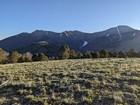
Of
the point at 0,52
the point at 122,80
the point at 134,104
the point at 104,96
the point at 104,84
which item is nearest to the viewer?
the point at 134,104

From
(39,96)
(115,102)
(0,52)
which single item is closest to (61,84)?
(39,96)

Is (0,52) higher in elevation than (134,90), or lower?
higher

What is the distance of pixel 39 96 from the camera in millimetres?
14383

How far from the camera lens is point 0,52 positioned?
57.8m

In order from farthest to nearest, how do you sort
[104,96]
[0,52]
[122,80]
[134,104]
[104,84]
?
[0,52] → [122,80] → [104,84] → [104,96] → [134,104]

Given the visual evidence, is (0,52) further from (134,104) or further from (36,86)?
(134,104)

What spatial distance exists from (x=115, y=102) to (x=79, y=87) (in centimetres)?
354

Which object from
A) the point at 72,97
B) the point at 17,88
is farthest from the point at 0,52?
the point at 72,97

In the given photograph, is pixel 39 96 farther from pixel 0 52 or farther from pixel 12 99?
pixel 0 52

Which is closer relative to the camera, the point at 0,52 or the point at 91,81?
the point at 91,81

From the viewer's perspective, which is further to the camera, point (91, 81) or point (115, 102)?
point (91, 81)

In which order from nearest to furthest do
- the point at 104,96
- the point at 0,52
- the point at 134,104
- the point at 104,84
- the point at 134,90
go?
the point at 134,104, the point at 104,96, the point at 134,90, the point at 104,84, the point at 0,52

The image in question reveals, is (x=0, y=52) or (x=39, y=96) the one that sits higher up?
(x=0, y=52)

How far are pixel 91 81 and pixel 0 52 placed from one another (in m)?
45.7
